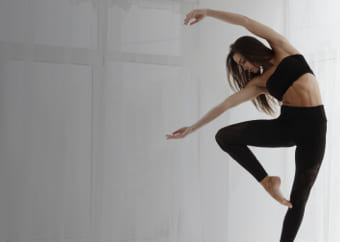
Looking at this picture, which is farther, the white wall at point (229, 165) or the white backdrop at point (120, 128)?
the white wall at point (229, 165)

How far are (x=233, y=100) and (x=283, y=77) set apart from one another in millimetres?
282

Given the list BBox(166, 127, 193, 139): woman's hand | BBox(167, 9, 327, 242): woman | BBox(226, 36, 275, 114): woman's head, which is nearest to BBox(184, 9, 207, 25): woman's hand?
BBox(167, 9, 327, 242): woman

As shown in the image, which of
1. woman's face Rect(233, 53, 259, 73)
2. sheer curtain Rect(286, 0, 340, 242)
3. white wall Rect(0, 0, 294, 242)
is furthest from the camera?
sheer curtain Rect(286, 0, 340, 242)

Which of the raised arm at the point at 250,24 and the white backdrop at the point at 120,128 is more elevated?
the raised arm at the point at 250,24

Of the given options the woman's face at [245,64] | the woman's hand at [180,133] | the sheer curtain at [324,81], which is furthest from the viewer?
the sheer curtain at [324,81]

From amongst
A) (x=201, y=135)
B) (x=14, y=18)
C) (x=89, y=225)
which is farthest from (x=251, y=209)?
(x=14, y=18)

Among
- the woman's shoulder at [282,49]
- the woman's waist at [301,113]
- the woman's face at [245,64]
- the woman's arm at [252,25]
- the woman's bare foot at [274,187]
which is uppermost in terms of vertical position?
the woman's arm at [252,25]

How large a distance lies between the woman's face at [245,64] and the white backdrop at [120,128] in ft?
0.22

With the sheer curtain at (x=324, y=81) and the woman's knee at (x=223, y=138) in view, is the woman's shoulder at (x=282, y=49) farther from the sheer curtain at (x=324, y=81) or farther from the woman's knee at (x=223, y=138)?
the woman's knee at (x=223, y=138)

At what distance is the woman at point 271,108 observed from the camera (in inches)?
79.0

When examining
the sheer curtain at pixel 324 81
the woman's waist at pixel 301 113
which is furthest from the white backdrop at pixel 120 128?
the sheer curtain at pixel 324 81

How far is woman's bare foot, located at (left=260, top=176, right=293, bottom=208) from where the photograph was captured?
2070 mm

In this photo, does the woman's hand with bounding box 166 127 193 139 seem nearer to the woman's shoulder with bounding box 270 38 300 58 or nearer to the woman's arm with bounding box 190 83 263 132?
the woman's arm with bounding box 190 83 263 132

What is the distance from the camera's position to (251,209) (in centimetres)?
211
